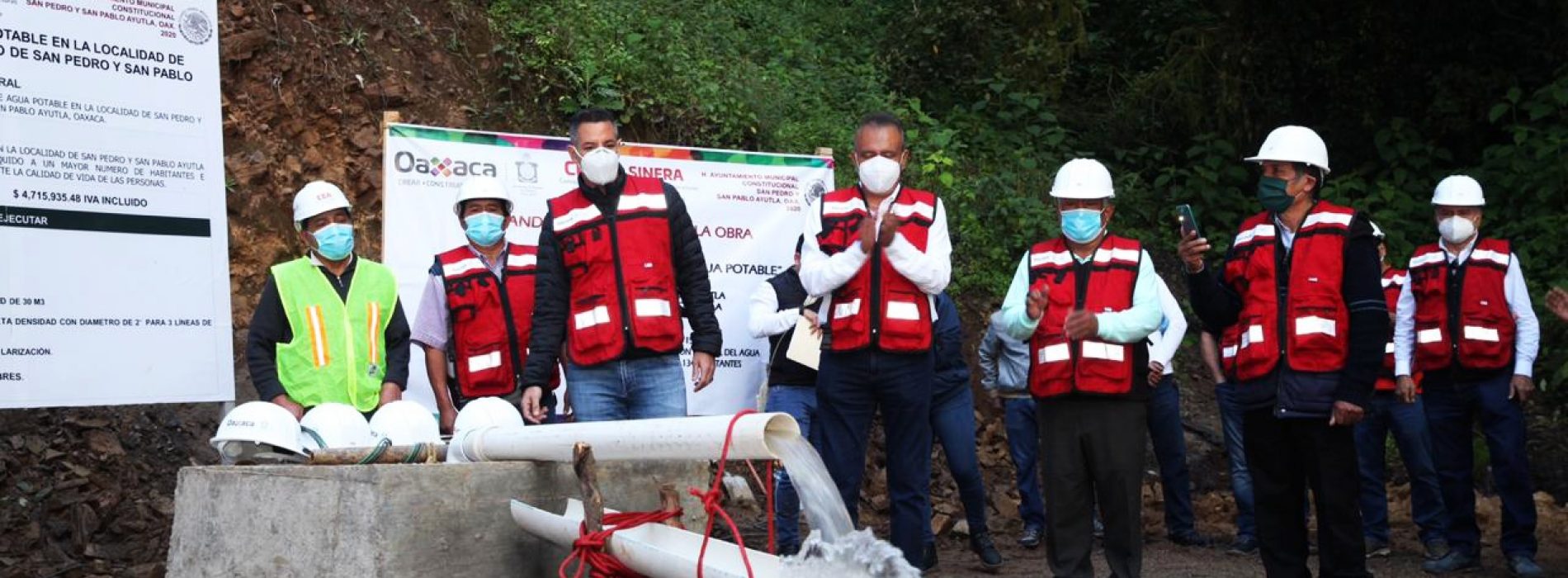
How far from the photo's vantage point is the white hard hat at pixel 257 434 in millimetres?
5008

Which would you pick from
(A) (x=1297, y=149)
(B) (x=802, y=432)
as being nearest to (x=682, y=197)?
(B) (x=802, y=432)

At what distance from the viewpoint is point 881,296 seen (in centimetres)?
702

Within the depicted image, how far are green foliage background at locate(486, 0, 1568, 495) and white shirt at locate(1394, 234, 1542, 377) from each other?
4.13 m

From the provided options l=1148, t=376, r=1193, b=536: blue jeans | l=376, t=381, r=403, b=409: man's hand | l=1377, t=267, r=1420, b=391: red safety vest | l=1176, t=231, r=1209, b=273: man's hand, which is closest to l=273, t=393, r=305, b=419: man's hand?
l=376, t=381, r=403, b=409: man's hand

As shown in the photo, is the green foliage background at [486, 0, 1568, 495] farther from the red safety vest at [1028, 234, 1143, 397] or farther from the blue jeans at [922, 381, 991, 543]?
the red safety vest at [1028, 234, 1143, 397]

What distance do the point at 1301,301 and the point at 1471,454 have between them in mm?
3441

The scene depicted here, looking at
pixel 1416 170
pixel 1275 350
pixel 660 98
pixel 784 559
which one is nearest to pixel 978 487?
pixel 1275 350

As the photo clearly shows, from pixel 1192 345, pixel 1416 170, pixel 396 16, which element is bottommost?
pixel 1192 345

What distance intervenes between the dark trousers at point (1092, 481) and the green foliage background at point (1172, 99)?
20.0 feet

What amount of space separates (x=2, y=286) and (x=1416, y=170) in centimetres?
1309

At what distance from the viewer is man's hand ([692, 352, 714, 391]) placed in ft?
23.8

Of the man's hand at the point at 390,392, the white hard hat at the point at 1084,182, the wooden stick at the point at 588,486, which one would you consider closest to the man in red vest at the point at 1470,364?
the white hard hat at the point at 1084,182

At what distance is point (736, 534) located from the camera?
3277mm

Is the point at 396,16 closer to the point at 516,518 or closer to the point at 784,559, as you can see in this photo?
the point at 516,518
